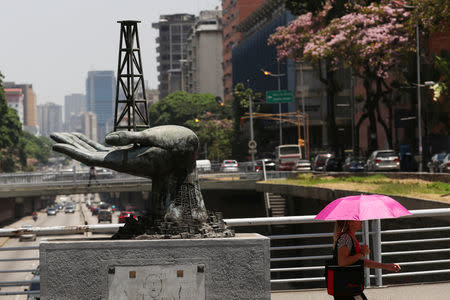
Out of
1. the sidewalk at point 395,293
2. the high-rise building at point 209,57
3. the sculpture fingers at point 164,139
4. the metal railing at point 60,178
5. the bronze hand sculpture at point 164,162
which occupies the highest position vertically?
the high-rise building at point 209,57

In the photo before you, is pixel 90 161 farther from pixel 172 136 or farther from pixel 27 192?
pixel 27 192

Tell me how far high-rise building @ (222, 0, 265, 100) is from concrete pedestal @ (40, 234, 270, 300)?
416 feet

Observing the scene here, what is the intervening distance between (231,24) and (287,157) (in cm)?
7948

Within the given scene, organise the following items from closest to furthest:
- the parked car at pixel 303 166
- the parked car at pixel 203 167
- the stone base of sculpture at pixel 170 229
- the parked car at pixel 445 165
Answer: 1. the stone base of sculpture at pixel 170 229
2. the parked car at pixel 445 165
3. the parked car at pixel 303 166
4. the parked car at pixel 203 167

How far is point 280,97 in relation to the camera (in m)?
79.8

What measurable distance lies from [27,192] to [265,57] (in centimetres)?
5440

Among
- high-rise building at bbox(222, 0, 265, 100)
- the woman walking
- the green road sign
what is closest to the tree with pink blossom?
the green road sign

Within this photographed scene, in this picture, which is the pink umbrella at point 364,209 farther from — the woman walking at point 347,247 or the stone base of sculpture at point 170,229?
the stone base of sculpture at point 170,229

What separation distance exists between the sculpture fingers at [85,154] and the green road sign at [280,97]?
2793 inches

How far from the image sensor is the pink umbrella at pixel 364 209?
7.10 meters

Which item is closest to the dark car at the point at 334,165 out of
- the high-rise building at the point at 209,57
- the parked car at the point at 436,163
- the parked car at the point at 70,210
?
the parked car at the point at 436,163

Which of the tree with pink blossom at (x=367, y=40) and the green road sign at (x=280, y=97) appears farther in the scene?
the green road sign at (x=280, y=97)

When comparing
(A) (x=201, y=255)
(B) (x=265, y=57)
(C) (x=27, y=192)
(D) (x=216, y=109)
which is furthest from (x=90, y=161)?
(D) (x=216, y=109)

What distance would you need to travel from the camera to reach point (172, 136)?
26.8 feet
